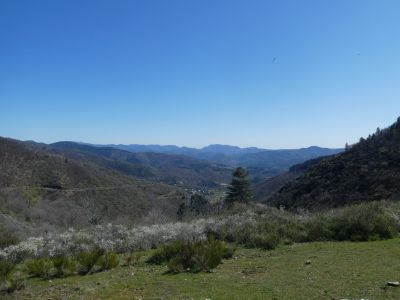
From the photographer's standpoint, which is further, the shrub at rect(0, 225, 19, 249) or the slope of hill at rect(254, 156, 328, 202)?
the slope of hill at rect(254, 156, 328, 202)

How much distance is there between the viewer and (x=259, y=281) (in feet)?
31.0

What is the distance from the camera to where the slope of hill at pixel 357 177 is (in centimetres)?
3606

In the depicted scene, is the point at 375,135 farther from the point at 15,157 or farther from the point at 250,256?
the point at 15,157

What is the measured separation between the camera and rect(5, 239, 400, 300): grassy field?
8430mm

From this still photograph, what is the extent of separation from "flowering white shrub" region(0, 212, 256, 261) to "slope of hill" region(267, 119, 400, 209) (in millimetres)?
18896

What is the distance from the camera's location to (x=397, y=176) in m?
35.9

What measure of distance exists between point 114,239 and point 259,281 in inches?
Result: 316

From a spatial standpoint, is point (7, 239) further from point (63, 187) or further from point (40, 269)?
point (63, 187)

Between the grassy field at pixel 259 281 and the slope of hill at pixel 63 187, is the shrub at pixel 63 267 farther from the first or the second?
the slope of hill at pixel 63 187

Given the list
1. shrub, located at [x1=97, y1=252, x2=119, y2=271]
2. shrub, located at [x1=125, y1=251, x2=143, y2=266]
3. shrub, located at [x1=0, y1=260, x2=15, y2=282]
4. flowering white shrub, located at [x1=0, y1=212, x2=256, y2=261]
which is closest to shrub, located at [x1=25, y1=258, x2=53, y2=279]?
shrub, located at [x1=0, y1=260, x2=15, y2=282]

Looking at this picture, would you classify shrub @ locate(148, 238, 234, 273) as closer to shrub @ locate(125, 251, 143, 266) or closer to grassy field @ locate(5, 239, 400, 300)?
grassy field @ locate(5, 239, 400, 300)

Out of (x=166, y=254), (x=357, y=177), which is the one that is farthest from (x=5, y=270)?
(x=357, y=177)

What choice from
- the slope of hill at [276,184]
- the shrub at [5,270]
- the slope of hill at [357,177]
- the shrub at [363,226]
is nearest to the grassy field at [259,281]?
the shrub at [5,270]

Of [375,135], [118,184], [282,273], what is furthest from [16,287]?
[118,184]
